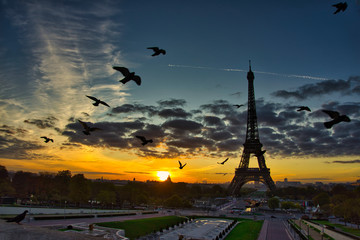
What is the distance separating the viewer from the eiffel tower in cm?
12025

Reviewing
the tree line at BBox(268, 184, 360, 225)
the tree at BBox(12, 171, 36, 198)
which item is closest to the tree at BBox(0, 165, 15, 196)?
the tree at BBox(12, 171, 36, 198)

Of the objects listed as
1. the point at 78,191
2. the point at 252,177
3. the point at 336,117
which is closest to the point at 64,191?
the point at 78,191

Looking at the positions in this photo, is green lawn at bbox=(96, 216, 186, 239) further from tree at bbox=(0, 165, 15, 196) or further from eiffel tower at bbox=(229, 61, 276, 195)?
eiffel tower at bbox=(229, 61, 276, 195)

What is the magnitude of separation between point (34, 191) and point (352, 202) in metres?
107

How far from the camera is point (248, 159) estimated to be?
412ft

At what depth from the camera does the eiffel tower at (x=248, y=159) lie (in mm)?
120250

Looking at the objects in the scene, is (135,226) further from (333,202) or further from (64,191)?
(333,202)

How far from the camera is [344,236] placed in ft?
112

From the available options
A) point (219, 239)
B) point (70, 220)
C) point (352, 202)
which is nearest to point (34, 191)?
point (70, 220)

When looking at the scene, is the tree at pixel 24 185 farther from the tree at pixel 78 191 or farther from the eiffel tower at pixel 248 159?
the eiffel tower at pixel 248 159

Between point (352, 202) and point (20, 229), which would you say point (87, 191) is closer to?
point (352, 202)

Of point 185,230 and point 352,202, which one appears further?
point 352,202

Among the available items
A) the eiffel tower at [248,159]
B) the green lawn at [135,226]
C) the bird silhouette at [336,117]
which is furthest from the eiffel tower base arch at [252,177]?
the bird silhouette at [336,117]

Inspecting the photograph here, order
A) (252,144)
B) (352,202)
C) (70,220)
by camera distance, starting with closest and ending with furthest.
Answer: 1. (70,220)
2. (352,202)
3. (252,144)
